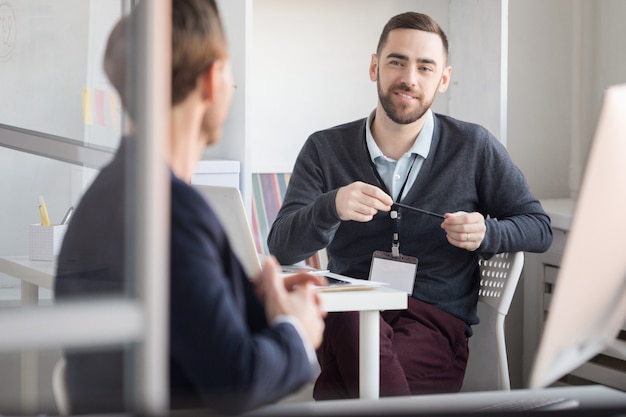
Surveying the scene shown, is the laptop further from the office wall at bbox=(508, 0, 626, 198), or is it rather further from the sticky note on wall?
the office wall at bbox=(508, 0, 626, 198)

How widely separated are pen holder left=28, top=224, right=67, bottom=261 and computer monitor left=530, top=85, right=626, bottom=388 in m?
0.92

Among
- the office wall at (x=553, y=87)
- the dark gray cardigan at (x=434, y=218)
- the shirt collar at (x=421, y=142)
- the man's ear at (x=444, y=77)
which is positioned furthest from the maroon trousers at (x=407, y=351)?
the office wall at (x=553, y=87)

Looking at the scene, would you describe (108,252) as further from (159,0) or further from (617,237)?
(617,237)

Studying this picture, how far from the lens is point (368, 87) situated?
3752mm

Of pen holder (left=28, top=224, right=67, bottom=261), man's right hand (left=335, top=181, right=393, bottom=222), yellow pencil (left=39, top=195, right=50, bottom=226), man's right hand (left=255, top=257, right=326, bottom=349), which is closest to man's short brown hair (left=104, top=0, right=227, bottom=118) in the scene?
man's right hand (left=255, top=257, right=326, bottom=349)

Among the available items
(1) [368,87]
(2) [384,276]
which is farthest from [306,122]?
(2) [384,276]

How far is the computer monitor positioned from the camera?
41.0 inches

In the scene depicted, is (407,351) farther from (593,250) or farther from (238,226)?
(593,250)

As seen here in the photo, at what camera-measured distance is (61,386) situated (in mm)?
1070

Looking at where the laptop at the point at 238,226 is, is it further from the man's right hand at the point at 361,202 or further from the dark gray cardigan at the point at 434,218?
the dark gray cardigan at the point at 434,218

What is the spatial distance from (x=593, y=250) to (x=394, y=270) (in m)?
1.40

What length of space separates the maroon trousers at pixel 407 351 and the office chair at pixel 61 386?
4.19ft

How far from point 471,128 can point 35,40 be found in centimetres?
124

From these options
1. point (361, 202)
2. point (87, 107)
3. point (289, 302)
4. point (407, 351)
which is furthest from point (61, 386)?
point (407, 351)
